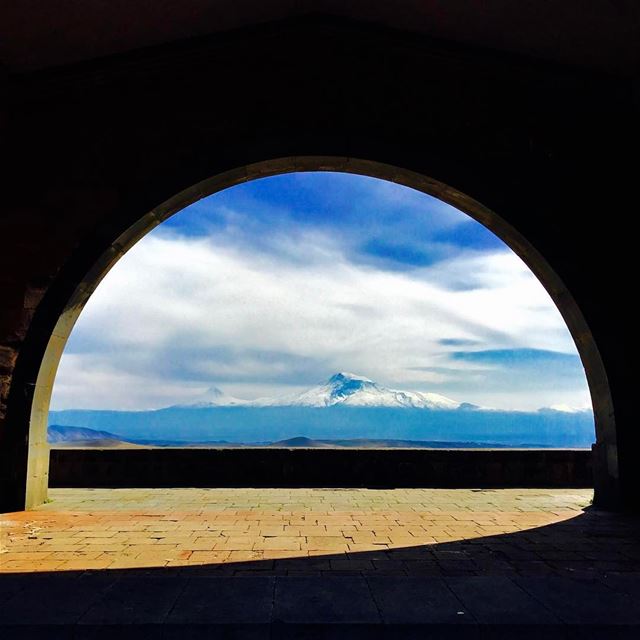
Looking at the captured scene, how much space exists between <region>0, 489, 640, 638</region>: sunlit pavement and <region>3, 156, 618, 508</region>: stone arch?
1.66 ft

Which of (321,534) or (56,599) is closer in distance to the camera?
(56,599)

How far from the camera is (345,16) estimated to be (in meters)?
6.55

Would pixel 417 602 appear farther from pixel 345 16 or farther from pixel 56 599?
pixel 345 16

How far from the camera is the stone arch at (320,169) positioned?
→ 6.04 meters

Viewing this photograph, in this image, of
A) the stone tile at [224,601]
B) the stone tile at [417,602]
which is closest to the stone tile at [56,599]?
the stone tile at [224,601]

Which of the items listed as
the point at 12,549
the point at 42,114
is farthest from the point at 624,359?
the point at 42,114

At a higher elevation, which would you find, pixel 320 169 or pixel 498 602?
pixel 320 169

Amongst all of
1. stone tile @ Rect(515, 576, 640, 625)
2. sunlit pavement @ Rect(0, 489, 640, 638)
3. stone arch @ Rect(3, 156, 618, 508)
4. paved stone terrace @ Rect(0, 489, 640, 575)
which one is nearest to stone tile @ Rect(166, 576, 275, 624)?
sunlit pavement @ Rect(0, 489, 640, 638)

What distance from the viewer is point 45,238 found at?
6.18 meters

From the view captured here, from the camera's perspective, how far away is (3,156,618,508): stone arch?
6.04 metres

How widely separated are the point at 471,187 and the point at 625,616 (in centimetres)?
457

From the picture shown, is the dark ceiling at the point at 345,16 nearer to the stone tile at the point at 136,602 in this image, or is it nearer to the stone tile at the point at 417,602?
the stone tile at the point at 136,602

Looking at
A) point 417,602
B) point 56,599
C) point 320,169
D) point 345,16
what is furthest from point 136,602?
point 345,16

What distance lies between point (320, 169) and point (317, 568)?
4619 mm
